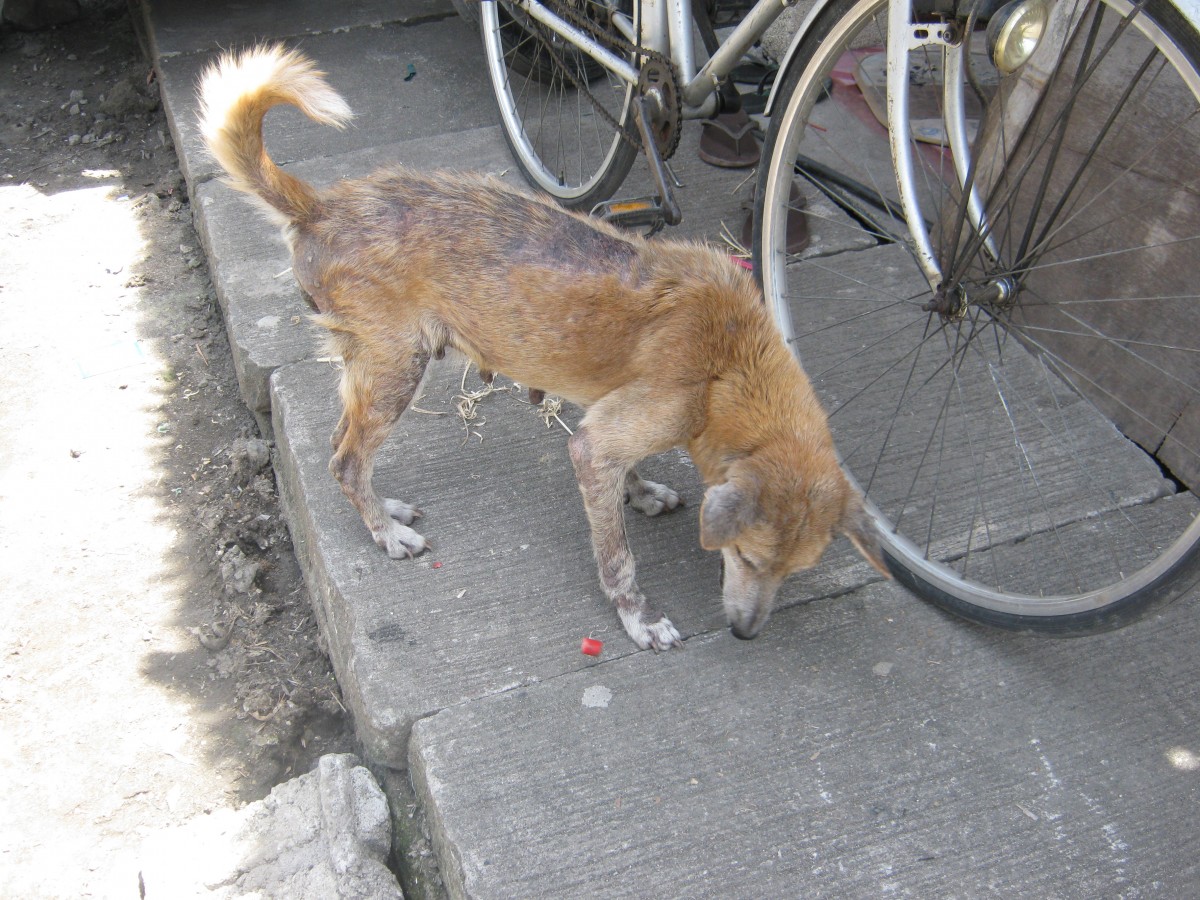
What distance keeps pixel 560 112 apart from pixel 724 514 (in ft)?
10.6

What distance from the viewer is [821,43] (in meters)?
3.01

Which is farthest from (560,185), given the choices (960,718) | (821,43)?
(960,718)

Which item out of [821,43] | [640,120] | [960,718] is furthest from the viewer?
[640,120]

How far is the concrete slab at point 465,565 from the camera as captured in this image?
290cm

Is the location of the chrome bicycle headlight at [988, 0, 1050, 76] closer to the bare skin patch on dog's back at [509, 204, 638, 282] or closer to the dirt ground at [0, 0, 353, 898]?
the bare skin patch on dog's back at [509, 204, 638, 282]

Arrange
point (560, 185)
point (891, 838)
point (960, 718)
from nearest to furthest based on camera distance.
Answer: point (891, 838) → point (960, 718) → point (560, 185)

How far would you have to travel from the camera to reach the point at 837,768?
264 centimetres

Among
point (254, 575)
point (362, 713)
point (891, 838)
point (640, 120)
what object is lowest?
point (254, 575)

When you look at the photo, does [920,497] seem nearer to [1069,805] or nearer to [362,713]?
[1069,805]

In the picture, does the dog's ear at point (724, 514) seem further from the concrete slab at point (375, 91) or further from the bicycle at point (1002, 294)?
the concrete slab at point (375, 91)

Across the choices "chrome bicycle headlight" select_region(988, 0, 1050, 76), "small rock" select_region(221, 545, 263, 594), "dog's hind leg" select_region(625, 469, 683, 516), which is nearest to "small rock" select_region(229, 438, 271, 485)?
"small rock" select_region(221, 545, 263, 594)

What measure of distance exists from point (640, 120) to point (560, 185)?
37.6 inches

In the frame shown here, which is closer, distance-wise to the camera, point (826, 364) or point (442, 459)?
point (442, 459)

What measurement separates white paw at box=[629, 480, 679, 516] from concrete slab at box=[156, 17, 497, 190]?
301cm
